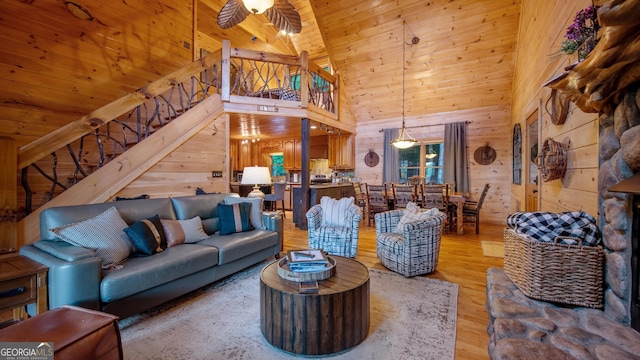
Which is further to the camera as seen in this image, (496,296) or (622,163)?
(496,296)

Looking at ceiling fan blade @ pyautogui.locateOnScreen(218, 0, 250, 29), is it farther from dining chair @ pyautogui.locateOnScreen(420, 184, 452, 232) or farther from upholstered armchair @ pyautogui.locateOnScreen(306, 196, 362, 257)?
dining chair @ pyautogui.locateOnScreen(420, 184, 452, 232)

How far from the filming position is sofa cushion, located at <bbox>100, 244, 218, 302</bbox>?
6.34 ft

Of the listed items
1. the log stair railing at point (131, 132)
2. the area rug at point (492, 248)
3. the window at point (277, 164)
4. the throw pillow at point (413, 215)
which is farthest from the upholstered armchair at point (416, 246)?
the window at point (277, 164)

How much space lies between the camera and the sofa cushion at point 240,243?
2.76 m

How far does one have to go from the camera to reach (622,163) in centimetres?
160

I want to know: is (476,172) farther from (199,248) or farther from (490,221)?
(199,248)

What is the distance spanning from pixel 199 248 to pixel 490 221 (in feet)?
20.4

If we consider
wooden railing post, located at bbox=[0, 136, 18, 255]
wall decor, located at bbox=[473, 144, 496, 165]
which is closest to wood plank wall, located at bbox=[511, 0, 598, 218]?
wall decor, located at bbox=[473, 144, 496, 165]

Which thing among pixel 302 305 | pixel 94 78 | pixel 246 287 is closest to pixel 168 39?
pixel 94 78

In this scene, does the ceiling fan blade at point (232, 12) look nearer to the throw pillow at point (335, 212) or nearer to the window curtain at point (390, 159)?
the throw pillow at point (335, 212)

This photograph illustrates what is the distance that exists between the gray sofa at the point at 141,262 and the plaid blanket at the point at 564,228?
2.60 m

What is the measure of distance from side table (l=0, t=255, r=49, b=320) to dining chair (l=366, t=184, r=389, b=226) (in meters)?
4.69

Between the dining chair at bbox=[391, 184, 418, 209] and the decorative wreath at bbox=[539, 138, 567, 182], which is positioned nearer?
the decorative wreath at bbox=[539, 138, 567, 182]

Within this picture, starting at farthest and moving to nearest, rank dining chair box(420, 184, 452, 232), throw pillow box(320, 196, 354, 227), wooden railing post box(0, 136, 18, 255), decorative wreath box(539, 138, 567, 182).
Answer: dining chair box(420, 184, 452, 232) → throw pillow box(320, 196, 354, 227) → decorative wreath box(539, 138, 567, 182) → wooden railing post box(0, 136, 18, 255)
